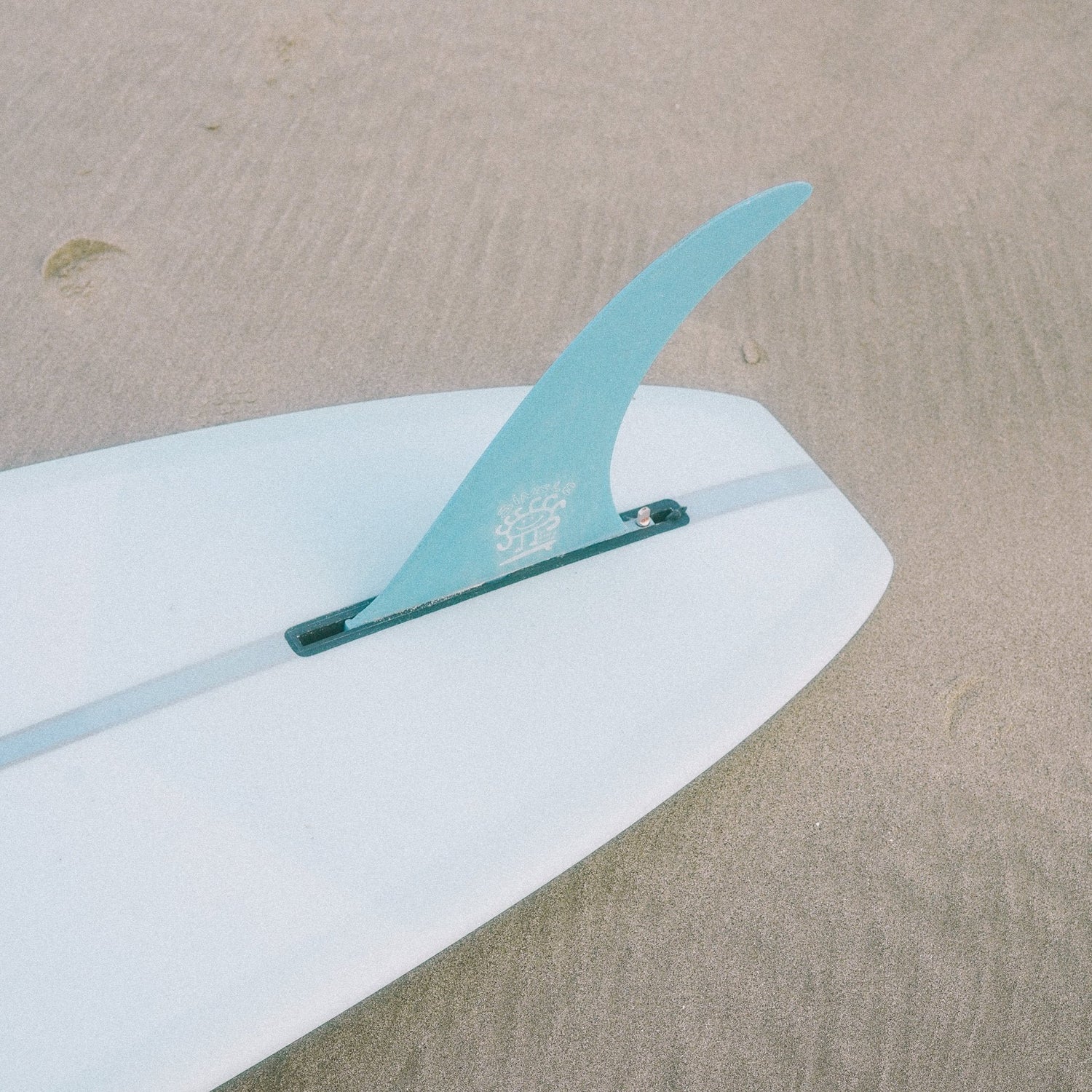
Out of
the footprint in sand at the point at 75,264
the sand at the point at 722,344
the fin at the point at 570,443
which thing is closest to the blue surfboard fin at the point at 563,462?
the fin at the point at 570,443

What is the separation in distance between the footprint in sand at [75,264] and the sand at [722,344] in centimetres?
1

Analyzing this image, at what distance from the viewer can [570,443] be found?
5.32ft

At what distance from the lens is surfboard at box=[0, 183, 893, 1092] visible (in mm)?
1356

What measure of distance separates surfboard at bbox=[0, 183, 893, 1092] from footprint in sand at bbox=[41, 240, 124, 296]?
113 centimetres

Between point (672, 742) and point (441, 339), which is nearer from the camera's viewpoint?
point (672, 742)

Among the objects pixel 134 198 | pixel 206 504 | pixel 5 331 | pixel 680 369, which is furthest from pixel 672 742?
pixel 134 198

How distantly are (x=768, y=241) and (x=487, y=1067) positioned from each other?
2546 millimetres

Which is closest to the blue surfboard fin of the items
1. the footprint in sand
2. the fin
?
the fin

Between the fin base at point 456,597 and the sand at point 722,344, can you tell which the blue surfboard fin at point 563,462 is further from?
the sand at point 722,344

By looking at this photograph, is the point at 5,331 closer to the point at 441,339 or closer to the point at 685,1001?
the point at 441,339

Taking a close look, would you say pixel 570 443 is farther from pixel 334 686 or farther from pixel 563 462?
pixel 334 686

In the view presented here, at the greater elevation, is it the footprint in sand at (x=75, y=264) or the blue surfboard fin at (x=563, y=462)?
the footprint in sand at (x=75, y=264)

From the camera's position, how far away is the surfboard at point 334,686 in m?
1.36

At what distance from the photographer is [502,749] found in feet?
5.32
